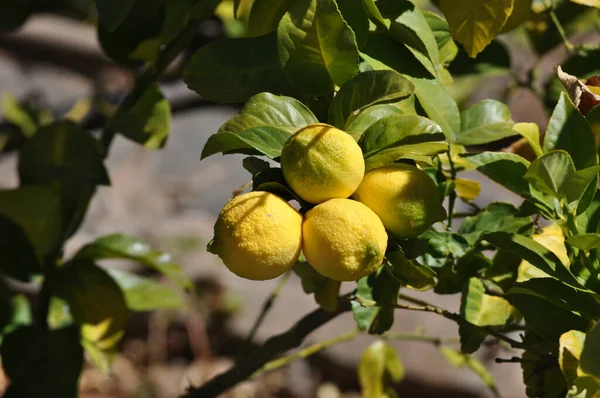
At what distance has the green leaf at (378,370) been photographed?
1.00 m

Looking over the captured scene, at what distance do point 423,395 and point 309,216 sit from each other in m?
1.82

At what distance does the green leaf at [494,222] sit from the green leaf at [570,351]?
132 mm

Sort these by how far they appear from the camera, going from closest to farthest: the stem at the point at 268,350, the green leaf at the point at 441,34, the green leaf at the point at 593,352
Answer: the green leaf at the point at 593,352 → the green leaf at the point at 441,34 → the stem at the point at 268,350

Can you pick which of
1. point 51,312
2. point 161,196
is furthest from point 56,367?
point 161,196

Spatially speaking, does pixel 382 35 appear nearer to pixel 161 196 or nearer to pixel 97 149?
pixel 97 149

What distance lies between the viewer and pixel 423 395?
84.0 inches

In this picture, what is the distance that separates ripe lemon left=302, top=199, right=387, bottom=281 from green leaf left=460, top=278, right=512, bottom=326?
0.15 meters

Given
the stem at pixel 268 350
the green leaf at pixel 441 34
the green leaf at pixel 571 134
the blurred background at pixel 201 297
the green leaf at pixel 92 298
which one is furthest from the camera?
the blurred background at pixel 201 297

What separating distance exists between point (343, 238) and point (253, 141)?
0.28 feet

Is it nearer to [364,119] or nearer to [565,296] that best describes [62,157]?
[364,119]

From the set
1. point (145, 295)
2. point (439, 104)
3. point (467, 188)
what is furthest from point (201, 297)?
point (439, 104)

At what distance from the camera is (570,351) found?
17.1 inches

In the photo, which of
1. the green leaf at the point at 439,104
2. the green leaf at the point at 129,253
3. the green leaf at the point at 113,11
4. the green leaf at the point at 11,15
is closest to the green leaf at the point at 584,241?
the green leaf at the point at 439,104

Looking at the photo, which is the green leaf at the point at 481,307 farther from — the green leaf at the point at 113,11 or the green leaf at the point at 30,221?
the green leaf at the point at 30,221
